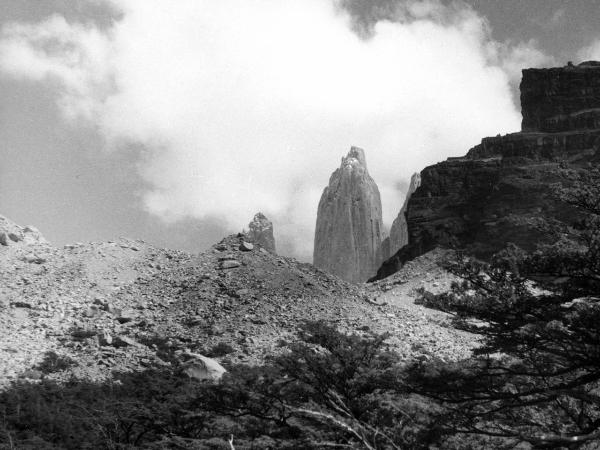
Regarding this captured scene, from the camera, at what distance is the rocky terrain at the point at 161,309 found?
27.7m

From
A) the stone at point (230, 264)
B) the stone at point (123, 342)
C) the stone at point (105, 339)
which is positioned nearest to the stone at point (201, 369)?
the stone at point (123, 342)

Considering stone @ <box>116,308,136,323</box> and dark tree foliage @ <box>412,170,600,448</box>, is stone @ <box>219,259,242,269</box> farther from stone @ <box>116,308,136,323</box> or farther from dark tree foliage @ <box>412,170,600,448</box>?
dark tree foliage @ <box>412,170,600,448</box>

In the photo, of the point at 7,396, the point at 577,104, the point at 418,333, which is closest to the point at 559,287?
the point at 7,396

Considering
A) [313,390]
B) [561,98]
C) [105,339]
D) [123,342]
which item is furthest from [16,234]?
[561,98]

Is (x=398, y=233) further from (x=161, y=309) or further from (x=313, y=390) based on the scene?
(x=313, y=390)

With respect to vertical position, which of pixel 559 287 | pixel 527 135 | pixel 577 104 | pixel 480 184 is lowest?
pixel 559 287

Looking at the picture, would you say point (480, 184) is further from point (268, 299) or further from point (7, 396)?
point (7, 396)

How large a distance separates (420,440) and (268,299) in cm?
2579

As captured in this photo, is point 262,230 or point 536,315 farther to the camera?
point 262,230

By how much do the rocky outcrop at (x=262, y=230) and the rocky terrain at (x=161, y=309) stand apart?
50.6 metres

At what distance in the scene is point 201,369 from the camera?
962 inches

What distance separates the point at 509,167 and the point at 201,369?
181ft

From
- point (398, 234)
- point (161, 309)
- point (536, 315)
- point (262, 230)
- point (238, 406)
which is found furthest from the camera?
point (398, 234)

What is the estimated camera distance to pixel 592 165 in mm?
12047
